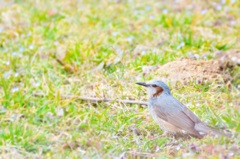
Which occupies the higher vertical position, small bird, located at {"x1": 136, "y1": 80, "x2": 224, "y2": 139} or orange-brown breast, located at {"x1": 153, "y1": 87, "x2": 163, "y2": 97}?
orange-brown breast, located at {"x1": 153, "y1": 87, "x2": 163, "y2": 97}

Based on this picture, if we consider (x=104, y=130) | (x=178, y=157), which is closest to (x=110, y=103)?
(x=104, y=130)

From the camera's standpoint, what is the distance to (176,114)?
6.34 m

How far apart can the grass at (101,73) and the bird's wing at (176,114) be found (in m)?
0.16

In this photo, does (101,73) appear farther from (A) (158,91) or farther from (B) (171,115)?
(B) (171,115)

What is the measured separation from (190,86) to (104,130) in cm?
135

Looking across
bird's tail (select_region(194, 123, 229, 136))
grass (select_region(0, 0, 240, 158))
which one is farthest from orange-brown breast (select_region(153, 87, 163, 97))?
bird's tail (select_region(194, 123, 229, 136))

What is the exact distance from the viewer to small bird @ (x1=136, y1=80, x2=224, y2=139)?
607cm

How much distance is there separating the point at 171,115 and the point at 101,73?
1.97m

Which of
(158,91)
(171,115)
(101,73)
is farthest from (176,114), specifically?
(101,73)

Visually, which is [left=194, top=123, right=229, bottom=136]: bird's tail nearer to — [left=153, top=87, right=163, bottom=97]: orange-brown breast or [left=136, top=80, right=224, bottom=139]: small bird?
[left=136, top=80, right=224, bottom=139]: small bird

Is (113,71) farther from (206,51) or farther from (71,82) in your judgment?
(206,51)

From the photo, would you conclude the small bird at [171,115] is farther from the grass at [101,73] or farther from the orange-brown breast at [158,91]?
the grass at [101,73]

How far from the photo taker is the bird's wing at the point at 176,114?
243 inches

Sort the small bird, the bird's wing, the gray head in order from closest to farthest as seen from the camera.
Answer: the small bird
the bird's wing
the gray head
